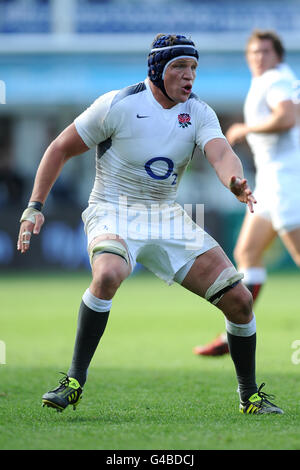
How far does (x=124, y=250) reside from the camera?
5711 millimetres

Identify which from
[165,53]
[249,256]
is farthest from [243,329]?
[249,256]

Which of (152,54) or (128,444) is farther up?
(152,54)

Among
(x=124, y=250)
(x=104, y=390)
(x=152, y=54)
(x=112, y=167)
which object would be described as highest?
(x=152, y=54)

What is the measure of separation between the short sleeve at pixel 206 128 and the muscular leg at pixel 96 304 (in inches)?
34.7

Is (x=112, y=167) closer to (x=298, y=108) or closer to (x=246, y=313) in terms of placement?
(x=246, y=313)

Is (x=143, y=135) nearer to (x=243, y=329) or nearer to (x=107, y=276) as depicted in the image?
(x=107, y=276)

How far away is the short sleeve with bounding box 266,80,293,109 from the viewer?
8.69 m

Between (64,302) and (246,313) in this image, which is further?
(64,302)

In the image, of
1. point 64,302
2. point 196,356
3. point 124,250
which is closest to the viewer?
point 124,250

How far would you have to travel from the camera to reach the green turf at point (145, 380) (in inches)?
194

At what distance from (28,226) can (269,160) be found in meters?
3.74

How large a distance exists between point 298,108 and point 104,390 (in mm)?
3591
